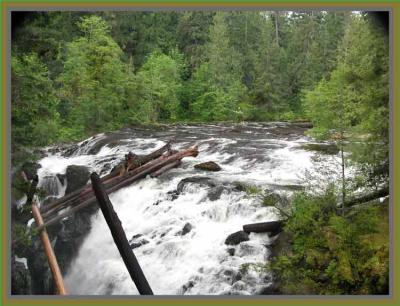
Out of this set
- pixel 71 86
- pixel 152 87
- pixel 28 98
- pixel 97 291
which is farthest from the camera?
pixel 152 87

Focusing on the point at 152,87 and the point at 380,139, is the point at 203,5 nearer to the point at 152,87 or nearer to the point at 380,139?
the point at 380,139

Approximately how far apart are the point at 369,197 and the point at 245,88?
487cm

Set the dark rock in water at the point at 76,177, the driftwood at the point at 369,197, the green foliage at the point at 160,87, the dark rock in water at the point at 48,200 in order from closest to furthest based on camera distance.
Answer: the driftwood at the point at 369,197, the dark rock in water at the point at 48,200, the dark rock in water at the point at 76,177, the green foliage at the point at 160,87

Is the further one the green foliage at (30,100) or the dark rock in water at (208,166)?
the dark rock in water at (208,166)

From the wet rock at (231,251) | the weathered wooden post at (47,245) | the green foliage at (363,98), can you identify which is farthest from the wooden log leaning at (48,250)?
the green foliage at (363,98)

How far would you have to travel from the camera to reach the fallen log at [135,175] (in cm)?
601

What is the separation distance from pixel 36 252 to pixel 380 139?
364 cm

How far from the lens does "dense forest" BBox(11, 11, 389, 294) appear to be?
15.1 feet

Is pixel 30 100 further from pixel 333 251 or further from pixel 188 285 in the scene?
pixel 333 251

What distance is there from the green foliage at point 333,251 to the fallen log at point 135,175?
254cm

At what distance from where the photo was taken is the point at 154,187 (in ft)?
23.3

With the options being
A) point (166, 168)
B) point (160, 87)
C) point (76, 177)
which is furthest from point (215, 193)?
point (160, 87)

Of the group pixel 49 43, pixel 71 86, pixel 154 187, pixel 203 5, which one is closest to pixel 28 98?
pixel 49 43

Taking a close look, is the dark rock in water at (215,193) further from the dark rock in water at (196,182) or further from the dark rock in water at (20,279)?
the dark rock in water at (20,279)
